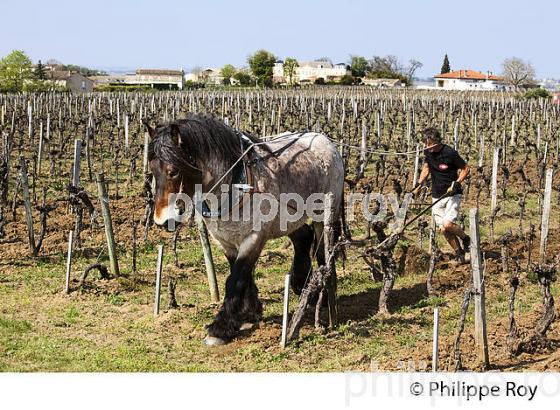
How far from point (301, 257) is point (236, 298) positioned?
1631mm

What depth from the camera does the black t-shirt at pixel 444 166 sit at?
9281mm

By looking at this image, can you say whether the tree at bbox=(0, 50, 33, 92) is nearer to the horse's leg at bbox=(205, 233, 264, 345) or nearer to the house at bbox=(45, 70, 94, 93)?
the house at bbox=(45, 70, 94, 93)

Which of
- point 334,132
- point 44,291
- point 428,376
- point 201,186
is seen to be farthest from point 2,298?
point 334,132

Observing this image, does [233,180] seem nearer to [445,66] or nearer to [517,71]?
[517,71]

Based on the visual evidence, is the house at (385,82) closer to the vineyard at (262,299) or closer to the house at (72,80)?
the house at (72,80)

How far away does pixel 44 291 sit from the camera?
8734 millimetres

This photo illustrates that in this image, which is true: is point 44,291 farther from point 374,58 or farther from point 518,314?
point 374,58

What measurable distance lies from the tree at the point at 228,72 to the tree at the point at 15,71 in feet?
116

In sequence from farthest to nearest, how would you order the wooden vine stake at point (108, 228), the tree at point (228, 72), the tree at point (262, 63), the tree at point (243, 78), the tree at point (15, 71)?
the tree at point (228, 72) → the tree at point (243, 78) → the tree at point (262, 63) → the tree at point (15, 71) → the wooden vine stake at point (108, 228)

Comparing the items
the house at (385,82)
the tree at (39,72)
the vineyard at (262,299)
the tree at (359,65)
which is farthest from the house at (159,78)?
the vineyard at (262,299)

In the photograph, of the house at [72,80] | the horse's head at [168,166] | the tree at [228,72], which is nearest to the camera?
the horse's head at [168,166]

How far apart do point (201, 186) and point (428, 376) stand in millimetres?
2795

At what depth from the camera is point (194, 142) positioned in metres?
6.78

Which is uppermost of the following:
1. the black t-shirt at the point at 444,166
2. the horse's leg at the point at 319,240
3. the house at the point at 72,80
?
the house at the point at 72,80
